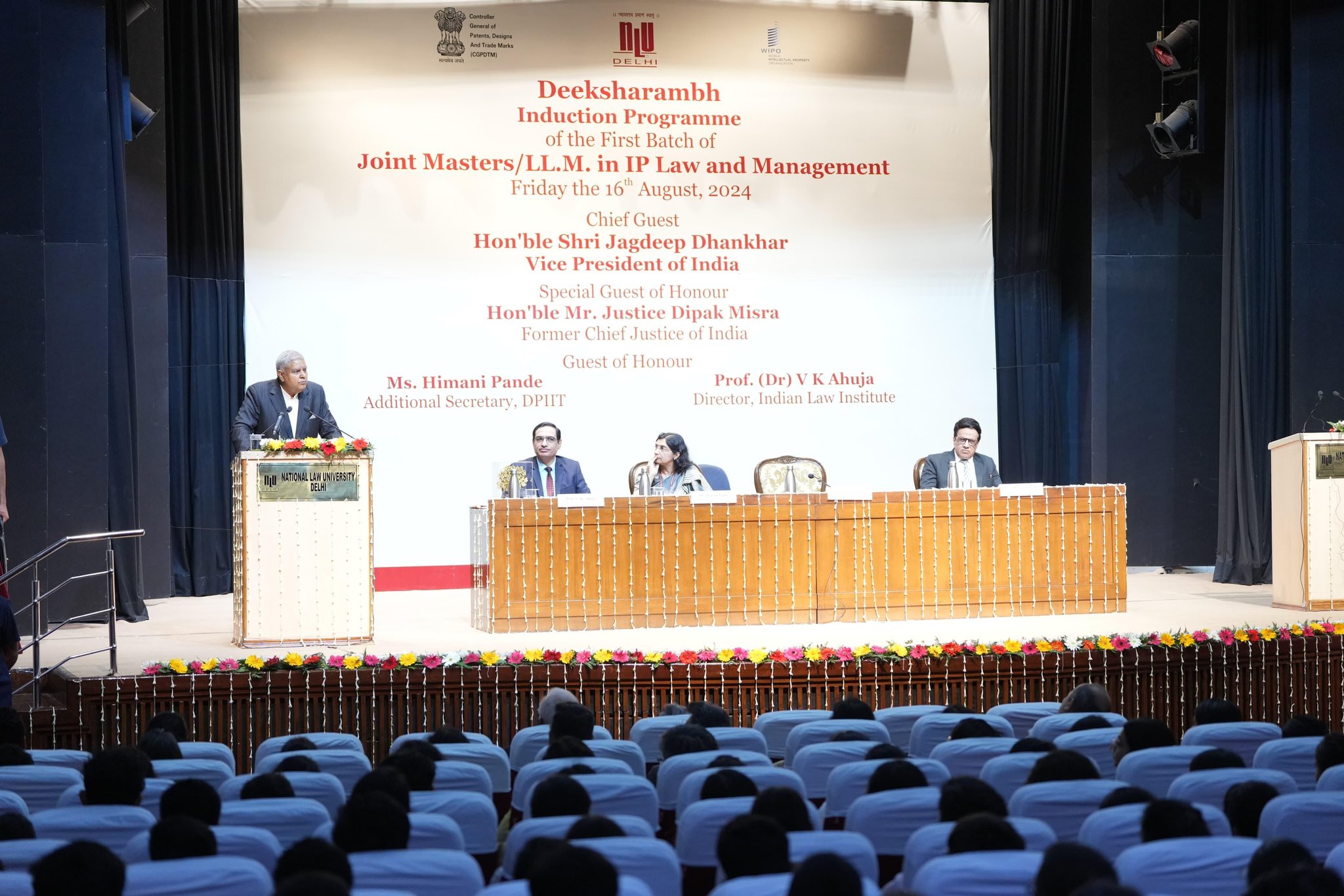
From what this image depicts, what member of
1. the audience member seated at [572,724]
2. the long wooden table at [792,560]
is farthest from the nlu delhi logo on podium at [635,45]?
the audience member seated at [572,724]

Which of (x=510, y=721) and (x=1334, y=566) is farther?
(x=1334, y=566)

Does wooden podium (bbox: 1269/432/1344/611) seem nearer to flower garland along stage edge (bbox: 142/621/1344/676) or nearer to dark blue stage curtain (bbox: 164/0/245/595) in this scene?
flower garland along stage edge (bbox: 142/621/1344/676)

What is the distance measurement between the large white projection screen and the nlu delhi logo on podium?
0.06 feet

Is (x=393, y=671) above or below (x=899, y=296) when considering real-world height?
below

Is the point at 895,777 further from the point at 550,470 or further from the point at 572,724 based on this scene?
the point at 550,470

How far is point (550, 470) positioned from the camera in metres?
8.64

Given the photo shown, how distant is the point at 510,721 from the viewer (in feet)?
21.2

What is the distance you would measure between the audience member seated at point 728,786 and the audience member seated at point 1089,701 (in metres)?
2.07

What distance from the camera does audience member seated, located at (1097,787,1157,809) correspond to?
3.09 metres

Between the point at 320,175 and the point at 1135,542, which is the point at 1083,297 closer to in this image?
the point at 1135,542

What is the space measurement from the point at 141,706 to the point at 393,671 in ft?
3.66

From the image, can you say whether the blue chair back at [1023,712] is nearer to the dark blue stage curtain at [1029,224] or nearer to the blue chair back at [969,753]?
the blue chair back at [969,753]

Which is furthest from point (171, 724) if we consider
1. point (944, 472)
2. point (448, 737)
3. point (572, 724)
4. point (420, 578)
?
point (420, 578)

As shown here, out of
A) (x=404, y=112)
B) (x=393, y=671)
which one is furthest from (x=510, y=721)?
(x=404, y=112)
